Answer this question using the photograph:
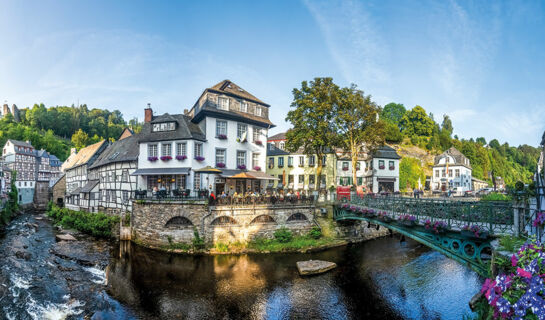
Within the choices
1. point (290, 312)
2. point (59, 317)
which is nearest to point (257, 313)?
point (290, 312)

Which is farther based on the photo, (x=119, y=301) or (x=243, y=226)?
(x=243, y=226)

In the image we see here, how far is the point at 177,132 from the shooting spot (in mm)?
27984

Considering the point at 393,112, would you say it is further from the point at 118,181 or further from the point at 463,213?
the point at 463,213

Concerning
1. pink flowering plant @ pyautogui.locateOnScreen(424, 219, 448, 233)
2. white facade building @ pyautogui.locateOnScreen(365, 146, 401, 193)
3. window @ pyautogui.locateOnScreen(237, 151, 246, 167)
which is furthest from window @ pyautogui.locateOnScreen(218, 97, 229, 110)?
white facade building @ pyautogui.locateOnScreen(365, 146, 401, 193)

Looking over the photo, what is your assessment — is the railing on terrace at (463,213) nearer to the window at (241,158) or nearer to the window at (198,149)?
the window at (241,158)

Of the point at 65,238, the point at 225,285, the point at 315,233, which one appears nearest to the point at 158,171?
the point at 65,238

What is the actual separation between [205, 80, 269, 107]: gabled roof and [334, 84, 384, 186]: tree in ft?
29.9

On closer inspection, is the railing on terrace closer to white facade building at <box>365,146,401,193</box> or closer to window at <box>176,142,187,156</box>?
window at <box>176,142,187,156</box>

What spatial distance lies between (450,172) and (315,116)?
4067 centimetres

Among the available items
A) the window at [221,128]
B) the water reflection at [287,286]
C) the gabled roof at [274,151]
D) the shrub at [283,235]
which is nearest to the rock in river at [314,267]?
the water reflection at [287,286]

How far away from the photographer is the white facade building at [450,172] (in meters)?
54.0

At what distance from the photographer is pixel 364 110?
93.3 feet

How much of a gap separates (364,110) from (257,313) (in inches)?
860

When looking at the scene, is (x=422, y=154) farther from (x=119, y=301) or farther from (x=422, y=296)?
(x=119, y=301)
